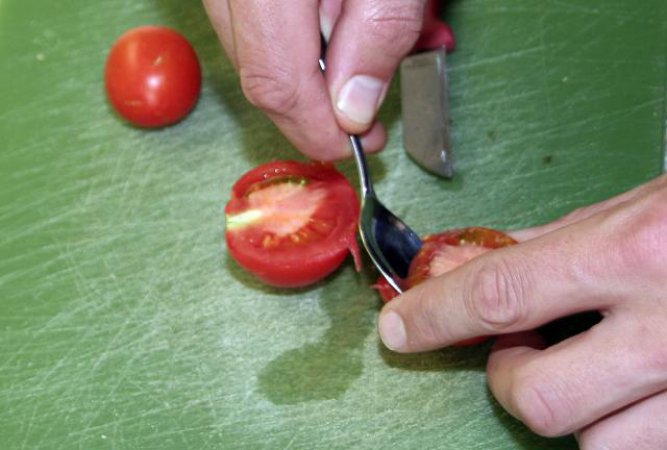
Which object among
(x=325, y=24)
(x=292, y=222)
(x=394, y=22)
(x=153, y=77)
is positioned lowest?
(x=292, y=222)

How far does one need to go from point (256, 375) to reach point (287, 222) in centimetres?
33

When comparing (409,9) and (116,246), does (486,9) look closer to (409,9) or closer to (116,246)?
(409,9)

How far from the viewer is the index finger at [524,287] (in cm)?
142

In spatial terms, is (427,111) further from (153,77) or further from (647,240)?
(647,240)

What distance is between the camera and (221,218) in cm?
208

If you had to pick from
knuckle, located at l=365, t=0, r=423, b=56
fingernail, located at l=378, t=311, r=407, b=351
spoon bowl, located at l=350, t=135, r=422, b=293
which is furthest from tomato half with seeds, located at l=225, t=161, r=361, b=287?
knuckle, located at l=365, t=0, r=423, b=56

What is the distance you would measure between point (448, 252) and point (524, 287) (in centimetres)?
41

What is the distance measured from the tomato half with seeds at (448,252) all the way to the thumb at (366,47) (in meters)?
0.36

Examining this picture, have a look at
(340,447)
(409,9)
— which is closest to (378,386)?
(340,447)

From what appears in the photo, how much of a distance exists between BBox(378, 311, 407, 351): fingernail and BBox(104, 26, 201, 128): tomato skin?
2.41 ft

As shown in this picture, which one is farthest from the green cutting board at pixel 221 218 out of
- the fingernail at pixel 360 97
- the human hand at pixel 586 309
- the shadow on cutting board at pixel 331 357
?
the fingernail at pixel 360 97

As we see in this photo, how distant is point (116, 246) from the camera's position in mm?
2061

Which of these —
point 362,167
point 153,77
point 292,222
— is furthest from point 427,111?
point 153,77

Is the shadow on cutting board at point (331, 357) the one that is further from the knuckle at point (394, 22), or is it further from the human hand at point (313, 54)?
the knuckle at point (394, 22)
